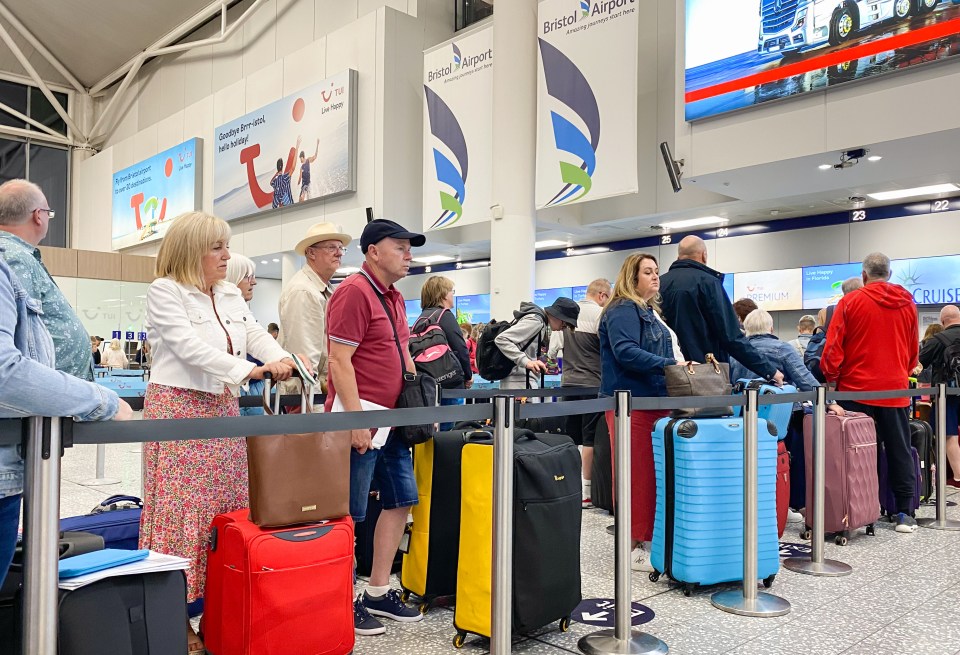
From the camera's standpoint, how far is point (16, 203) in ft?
6.92

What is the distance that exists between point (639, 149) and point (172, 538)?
8735mm

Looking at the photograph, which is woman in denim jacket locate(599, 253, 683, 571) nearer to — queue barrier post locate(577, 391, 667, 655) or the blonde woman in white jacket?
queue barrier post locate(577, 391, 667, 655)

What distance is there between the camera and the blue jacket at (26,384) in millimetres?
1417

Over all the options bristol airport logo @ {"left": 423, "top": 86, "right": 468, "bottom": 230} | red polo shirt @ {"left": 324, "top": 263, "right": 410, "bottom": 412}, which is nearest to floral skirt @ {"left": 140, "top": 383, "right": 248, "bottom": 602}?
red polo shirt @ {"left": 324, "top": 263, "right": 410, "bottom": 412}

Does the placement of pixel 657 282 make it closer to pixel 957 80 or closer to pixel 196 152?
pixel 957 80

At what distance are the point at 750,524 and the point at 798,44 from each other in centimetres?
557

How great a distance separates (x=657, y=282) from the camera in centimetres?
368

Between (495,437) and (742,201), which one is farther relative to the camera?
(742,201)

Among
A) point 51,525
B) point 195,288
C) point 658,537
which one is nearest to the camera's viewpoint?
point 51,525

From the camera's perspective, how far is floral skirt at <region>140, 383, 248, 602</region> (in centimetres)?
Result: 239

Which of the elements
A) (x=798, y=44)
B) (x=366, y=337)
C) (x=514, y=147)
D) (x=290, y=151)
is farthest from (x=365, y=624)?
(x=290, y=151)

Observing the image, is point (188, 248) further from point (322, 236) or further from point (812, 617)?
point (812, 617)

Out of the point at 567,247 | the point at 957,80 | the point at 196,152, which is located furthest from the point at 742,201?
the point at 196,152

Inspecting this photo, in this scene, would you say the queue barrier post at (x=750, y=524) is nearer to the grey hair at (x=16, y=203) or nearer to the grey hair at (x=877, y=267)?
the grey hair at (x=877, y=267)
